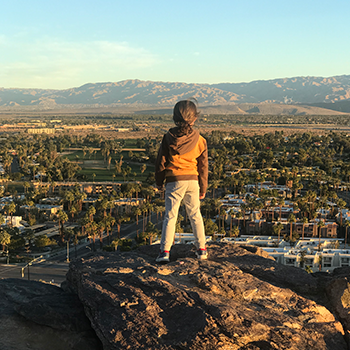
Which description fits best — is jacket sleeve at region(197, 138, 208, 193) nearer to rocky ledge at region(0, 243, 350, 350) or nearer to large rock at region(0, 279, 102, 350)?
rocky ledge at region(0, 243, 350, 350)

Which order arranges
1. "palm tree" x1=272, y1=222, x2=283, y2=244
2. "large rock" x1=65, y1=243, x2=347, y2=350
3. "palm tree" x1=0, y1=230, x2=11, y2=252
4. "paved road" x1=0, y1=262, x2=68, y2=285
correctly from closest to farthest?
1. "large rock" x1=65, y1=243, x2=347, y2=350
2. "paved road" x1=0, y1=262, x2=68, y2=285
3. "palm tree" x1=0, y1=230, x2=11, y2=252
4. "palm tree" x1=272, y1=222, x2=283, y2=244

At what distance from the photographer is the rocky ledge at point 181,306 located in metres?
5.55

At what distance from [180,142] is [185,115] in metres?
0.47

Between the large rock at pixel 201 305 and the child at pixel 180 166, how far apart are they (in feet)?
2.20

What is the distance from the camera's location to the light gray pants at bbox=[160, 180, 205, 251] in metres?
8.00

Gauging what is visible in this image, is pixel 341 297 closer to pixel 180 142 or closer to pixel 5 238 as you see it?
pixel 180 142

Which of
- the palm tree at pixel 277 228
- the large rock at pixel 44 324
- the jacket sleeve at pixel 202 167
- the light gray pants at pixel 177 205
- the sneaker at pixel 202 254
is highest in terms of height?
the jacket sleeve at pixel 202 167

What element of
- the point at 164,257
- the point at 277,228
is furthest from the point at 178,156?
the point at 277,228

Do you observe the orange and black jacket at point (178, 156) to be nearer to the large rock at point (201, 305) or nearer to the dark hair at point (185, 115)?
the dark hair at point (185, 115)

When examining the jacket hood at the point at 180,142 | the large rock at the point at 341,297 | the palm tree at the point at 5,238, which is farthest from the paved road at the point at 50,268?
the large rock at the point at 341,297

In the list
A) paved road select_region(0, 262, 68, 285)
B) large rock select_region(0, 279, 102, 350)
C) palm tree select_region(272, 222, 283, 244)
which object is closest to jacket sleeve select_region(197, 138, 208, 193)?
large rock select_region(0, 279, 102, 350)

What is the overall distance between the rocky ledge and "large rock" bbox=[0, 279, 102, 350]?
0.6 inches

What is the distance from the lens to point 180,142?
25.8 ft

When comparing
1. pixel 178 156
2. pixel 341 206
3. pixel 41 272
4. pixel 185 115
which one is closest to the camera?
pixel 185 115
